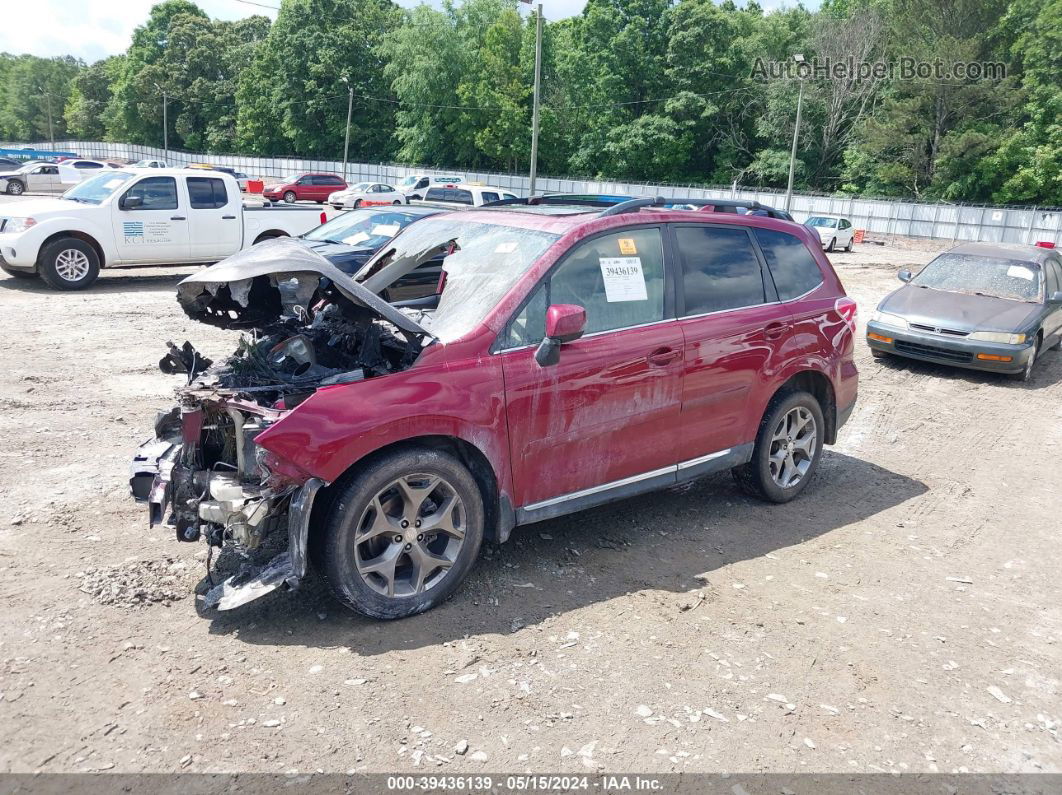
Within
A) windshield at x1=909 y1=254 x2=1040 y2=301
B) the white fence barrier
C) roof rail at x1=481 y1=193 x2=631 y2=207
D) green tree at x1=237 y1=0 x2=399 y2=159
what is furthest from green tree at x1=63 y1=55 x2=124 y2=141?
roof rail at x1=481 y1=193 x2=631 y2=207

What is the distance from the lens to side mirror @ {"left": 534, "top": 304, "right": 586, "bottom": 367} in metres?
4.00

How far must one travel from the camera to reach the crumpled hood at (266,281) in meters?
3.83

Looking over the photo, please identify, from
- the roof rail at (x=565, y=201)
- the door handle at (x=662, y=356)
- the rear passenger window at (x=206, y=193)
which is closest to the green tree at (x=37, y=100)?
the rear passenger window at (x=206, y=193)

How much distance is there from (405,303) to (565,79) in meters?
62.1

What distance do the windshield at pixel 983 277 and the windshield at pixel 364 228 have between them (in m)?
7.29

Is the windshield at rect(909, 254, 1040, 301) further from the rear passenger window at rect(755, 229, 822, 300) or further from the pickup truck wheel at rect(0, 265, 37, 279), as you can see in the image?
the pickup truck wheel at rect(0, 265, 37, 279)

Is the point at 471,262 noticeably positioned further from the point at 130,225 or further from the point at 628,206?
the point at 130,225

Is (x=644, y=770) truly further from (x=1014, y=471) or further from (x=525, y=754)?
(x=1014, y=471)

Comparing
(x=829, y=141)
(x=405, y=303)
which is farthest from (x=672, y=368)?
(x=829, y=141)

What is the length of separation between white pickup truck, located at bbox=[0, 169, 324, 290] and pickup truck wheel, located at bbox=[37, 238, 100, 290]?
1 cm

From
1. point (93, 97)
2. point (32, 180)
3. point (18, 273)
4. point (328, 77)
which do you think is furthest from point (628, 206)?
point (93, 97)

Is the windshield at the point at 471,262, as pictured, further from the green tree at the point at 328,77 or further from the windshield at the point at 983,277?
the green tree at the point at 328,77

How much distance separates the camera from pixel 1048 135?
43719 mm

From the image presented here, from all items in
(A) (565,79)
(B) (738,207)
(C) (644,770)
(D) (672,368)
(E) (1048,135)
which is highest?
(A) (565,79)
